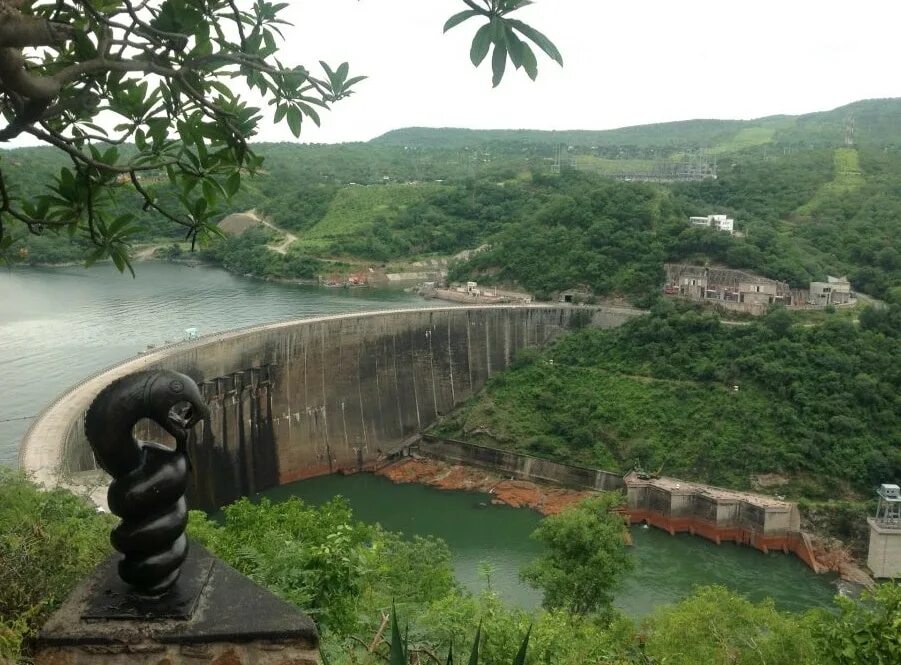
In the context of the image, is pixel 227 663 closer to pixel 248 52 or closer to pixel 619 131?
pixel 248 52

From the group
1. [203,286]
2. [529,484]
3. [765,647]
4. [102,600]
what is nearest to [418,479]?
[529,484]

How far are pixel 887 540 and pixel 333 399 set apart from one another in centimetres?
1113

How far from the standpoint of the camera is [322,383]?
17.0 metres

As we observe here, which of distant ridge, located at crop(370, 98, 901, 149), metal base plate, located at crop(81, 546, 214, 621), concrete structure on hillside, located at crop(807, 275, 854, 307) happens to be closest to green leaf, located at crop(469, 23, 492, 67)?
metal base plate, located at crop(81, 546, 214, 621)

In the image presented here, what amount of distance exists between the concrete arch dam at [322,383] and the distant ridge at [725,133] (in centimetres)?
3842

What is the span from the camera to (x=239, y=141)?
222cm

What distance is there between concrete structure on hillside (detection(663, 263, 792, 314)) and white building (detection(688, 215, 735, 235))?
11.1 feet

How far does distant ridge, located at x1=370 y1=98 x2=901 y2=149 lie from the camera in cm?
5619

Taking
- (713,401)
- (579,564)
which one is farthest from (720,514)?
(579,564)

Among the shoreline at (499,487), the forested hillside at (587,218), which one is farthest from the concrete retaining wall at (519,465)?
the forested hillside at (587,218)

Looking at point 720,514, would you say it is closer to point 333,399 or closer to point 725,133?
point 333,399

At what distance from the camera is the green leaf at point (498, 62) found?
1592mm

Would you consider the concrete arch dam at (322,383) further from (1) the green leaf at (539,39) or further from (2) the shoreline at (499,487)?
(1) the green leaf at (539,39)

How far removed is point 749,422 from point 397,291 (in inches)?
739
